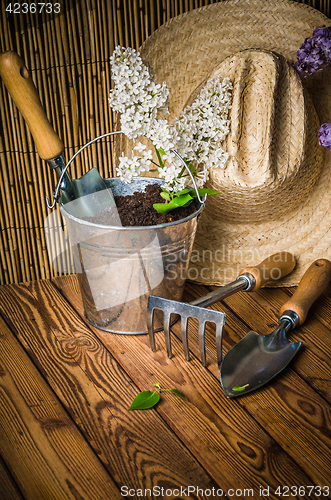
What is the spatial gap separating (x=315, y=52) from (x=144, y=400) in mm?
852

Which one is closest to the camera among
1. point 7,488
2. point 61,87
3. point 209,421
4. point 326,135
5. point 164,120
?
point 7,488

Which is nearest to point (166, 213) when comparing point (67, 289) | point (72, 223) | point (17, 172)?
point (72, 223)

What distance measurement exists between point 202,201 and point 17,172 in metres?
0.56

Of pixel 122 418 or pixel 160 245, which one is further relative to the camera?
pixel 160 245

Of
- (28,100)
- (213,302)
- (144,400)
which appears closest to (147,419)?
(144,400)

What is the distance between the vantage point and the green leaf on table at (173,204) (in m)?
0.94

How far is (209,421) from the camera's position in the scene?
77cm

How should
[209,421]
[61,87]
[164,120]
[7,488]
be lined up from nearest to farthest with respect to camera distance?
[7,488]
[209,421]
[164,120]
[61,87]

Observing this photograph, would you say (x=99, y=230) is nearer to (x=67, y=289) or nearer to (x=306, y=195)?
(x=67, y=289)

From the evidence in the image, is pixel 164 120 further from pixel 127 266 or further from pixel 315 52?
pixel 315 52

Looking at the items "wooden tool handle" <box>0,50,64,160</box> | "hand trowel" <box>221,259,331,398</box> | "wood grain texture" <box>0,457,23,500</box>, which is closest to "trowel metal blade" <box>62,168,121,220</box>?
"wooden tool handle" <box>0,50,64,160</box>

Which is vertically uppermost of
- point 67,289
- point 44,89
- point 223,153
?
point 44,89

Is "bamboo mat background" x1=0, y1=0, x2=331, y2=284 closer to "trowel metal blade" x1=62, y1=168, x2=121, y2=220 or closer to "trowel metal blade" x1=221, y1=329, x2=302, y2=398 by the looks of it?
"trowel metal blade" x1=62, y1=168, x2=121, y2=220

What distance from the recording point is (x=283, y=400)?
2.70 ft
